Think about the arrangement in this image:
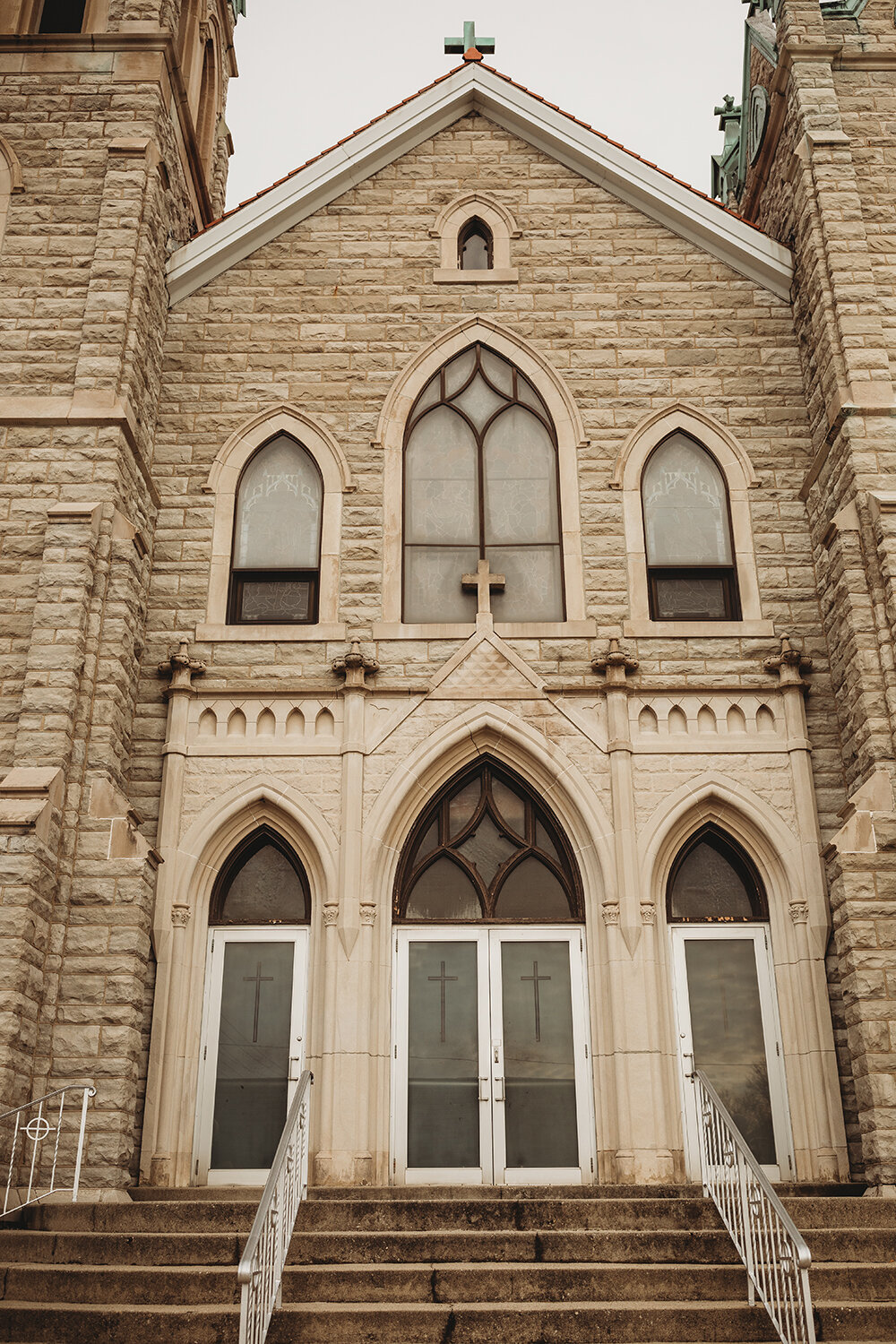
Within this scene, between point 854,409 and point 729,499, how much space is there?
1.40m

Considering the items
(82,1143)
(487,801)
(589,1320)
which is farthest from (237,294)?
(589,1320)

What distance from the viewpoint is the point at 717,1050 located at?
32.4 ft

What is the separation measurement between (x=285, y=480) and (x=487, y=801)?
11.5 feet

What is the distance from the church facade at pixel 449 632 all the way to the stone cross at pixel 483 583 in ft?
0.13

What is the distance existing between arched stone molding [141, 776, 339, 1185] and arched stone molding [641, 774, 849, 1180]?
8.62 feet

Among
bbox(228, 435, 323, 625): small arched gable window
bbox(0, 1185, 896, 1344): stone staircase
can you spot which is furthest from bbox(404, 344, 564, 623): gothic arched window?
bbox(0, 1185, 896, 1344): stone staircase

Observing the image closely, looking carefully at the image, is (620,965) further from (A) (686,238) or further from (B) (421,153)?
(B) (421,153)

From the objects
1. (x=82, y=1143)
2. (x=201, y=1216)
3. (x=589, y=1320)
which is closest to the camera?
(x=589, y=1320)

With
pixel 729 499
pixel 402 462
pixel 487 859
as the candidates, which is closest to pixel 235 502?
pixel 402 462

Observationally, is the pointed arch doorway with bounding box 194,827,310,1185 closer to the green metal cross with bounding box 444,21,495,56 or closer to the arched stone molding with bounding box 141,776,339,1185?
the arched stone molding with bounding box 141,776,339,1185

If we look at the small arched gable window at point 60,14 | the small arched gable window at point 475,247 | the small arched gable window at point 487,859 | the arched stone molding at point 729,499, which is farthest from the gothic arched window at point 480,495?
the small arched gable window at point 60,14

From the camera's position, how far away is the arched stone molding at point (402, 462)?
1095 centimetres

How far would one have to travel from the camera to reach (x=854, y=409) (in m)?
10.6

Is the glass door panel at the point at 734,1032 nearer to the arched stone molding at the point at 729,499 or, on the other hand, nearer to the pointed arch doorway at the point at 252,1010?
the arched stone molding at the point at 729,499
